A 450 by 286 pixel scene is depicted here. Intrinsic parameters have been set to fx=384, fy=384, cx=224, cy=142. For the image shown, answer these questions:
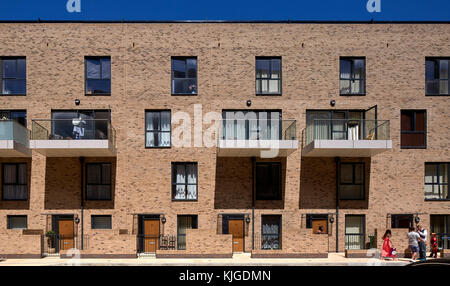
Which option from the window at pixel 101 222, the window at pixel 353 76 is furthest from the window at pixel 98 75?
the window at pixel 353 76

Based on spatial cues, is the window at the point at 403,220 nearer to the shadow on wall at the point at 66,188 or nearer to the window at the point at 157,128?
the window at the point at 157,128

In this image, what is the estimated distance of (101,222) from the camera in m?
19.6

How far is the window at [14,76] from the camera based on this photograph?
19891 mm

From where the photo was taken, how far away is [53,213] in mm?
19266

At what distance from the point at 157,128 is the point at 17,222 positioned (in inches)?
336

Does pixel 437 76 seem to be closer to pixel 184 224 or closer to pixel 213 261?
pixel 213 261

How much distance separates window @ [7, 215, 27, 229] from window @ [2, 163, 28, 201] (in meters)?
0.97

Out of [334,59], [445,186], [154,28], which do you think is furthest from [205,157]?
[445,186]

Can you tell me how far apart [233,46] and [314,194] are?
8.71 m

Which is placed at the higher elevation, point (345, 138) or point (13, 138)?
point (345, 138)

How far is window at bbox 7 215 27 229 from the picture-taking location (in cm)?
1945

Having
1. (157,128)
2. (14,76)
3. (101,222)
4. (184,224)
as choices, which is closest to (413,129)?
(184,224)

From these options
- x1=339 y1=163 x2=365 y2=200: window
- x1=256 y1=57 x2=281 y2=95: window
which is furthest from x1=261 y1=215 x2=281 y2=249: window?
x1=256 y1=57 x2=281 y2=95: window
